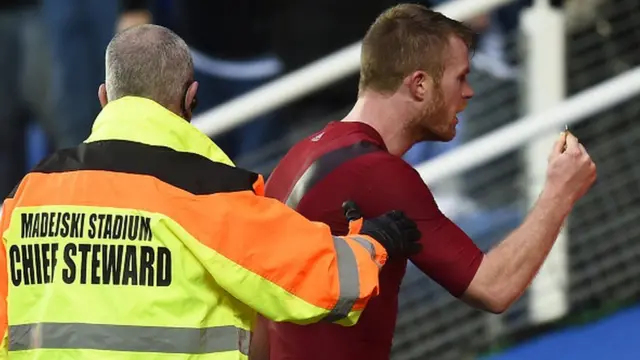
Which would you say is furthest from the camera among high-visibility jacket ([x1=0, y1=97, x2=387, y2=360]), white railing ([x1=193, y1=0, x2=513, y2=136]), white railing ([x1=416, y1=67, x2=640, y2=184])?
white railing ([x1=193, y1=0, x2=513, y2=136])

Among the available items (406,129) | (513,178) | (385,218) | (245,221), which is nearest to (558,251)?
(513,178)

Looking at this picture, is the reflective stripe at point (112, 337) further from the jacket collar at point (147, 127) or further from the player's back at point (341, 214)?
the player's back at point (341, 214)

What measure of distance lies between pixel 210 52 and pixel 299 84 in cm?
142

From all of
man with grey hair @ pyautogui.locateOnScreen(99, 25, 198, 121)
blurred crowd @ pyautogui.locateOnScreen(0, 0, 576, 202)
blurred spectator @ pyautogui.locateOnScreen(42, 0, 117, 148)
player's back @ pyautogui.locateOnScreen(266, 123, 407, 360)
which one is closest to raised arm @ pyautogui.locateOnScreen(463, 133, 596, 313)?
player's back @ pyautogui.locateOnScreen(266, 123, 407, 360)

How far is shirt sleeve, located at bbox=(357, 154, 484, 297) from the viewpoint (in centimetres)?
330

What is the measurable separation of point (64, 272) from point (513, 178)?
2764mm

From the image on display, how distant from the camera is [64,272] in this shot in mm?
2945

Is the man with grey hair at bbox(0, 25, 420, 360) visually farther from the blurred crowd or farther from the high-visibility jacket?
the blurred crowd

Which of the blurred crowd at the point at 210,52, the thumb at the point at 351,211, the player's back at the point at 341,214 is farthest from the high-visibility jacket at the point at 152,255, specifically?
the blurred crowd at the point at 210,52

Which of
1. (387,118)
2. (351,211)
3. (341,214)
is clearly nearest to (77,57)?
(387,118)

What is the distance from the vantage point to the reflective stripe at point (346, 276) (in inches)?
117

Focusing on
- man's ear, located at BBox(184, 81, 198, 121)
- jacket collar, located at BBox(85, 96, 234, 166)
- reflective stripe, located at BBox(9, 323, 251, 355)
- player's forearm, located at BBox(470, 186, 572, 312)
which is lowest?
reflective stripe, located at BBox(9, 323, 251, 355)

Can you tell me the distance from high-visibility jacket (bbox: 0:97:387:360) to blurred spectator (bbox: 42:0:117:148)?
129 inches

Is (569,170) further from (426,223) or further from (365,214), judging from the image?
(365,214)
